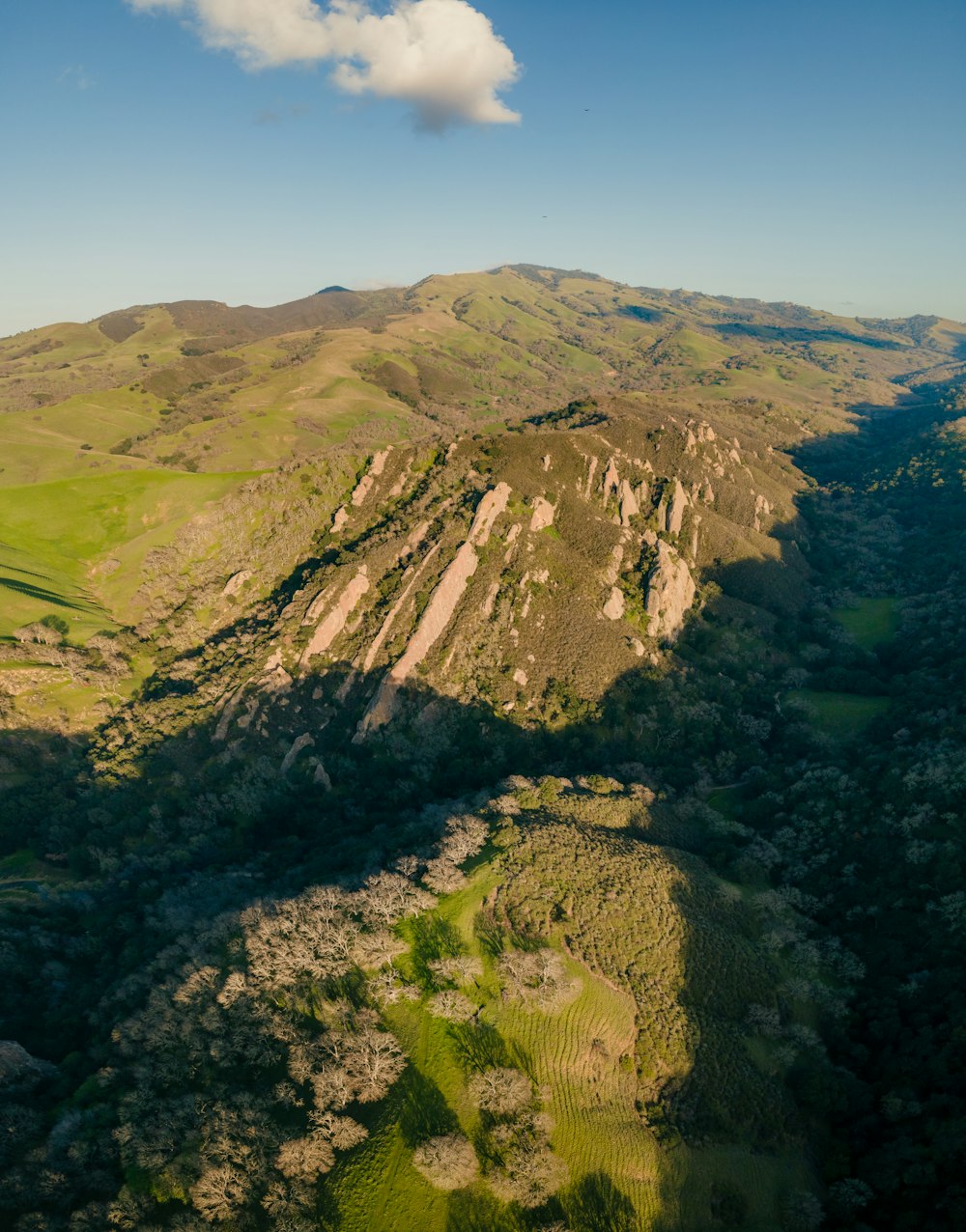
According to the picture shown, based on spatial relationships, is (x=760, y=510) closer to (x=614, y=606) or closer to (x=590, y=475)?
(x=590, y=475)

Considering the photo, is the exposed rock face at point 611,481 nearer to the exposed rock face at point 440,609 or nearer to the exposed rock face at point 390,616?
the exposed rock face at point 440,609

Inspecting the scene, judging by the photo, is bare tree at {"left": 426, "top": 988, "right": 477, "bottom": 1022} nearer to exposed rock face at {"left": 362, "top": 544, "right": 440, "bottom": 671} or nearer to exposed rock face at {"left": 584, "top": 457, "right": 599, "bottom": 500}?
exposed rock face at {"left": 362, "top": 544, "right": 440, "bottom": 671}

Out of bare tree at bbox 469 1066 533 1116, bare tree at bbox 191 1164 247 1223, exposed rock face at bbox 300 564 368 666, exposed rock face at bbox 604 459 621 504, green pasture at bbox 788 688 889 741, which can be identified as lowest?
bare tree at bbox 191 1164 247 1223

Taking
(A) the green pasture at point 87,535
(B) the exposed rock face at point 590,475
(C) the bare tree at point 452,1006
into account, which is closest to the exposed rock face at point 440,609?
(B) the exposed rock face at point 590,475

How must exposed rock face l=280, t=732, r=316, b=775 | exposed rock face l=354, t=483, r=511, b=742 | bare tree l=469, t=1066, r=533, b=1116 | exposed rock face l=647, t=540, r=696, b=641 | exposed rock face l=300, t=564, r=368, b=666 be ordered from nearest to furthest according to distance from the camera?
bare tree l=469, t=1066, r=533, b=1116 → exposed rock face l=280, t=732, r=316, b=775 → exposed rock face l=354, t=483, r=511, b=742 → exposed rock face l=300, t=564, r=368, b=666 → exposed rock face l=647, t=540, r=696, b=641

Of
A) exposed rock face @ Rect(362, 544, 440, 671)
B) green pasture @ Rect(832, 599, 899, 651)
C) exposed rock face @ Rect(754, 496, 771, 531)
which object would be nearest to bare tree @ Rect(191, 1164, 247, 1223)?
exposed rock face @ Rect(362, 544, 440, 671)

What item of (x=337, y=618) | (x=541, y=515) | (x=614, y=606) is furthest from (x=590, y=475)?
(x=337, y=618)

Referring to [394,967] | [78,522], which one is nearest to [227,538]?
[78,522]
